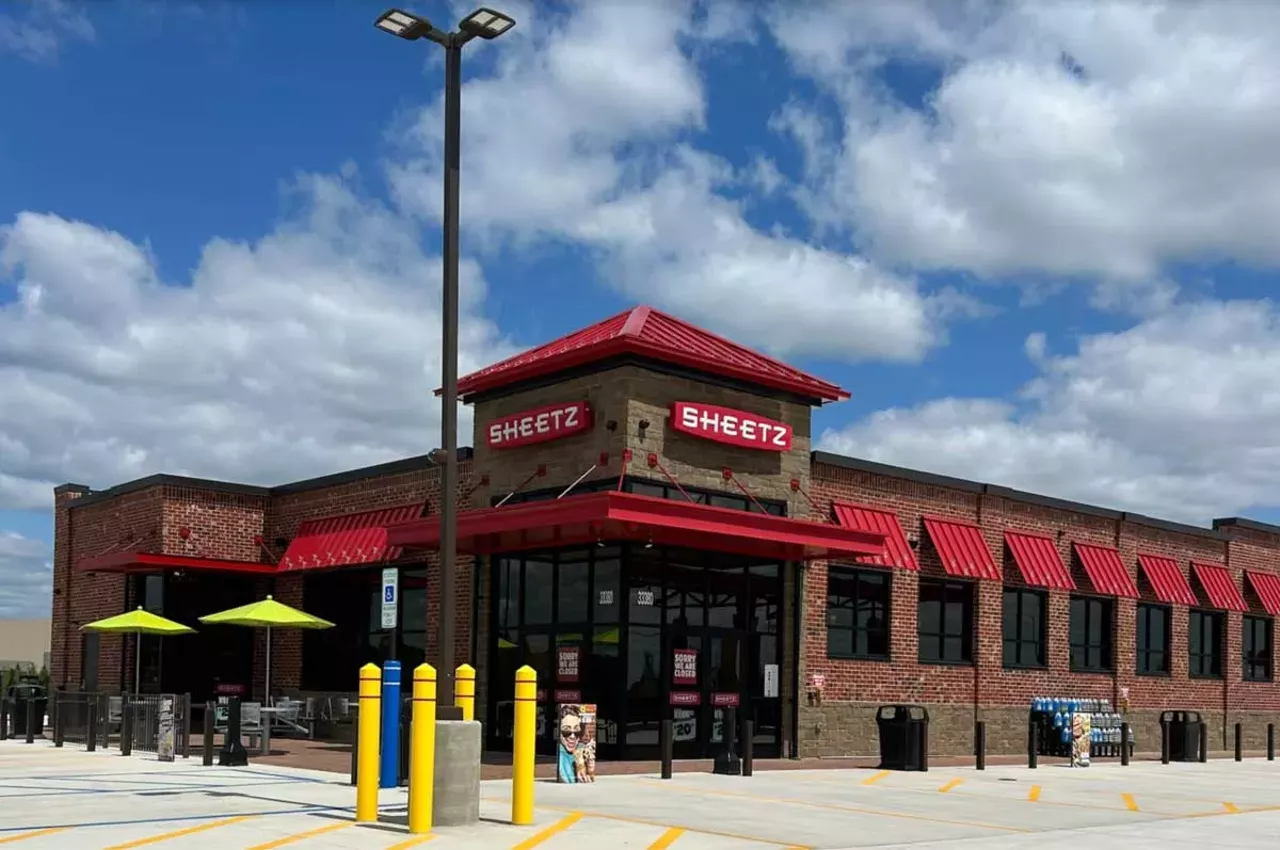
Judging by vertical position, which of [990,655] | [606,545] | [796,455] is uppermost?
[796,455]

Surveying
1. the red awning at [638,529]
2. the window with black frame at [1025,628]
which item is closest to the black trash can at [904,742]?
the red awning at [638,529]

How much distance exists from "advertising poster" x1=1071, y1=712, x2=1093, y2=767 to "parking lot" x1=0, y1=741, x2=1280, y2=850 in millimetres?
4409

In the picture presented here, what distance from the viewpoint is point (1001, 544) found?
3262 cm

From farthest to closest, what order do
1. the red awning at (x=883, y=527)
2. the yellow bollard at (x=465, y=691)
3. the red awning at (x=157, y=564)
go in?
the red awning at (x=157, y=564) → the red awning at (x=883, y=527) → the yellow bollard at (x=465, y=691)

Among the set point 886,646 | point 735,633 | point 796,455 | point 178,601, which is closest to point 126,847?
point 735,633

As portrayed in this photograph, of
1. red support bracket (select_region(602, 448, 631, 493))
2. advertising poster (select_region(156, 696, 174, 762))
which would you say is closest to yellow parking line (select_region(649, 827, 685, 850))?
red support bracket (select_region(602, 448, 631, 493))

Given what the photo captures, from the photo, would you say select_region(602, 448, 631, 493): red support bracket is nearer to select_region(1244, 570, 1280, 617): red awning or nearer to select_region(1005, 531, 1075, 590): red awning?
select_region(1005, 531, 1075, 590): red awning

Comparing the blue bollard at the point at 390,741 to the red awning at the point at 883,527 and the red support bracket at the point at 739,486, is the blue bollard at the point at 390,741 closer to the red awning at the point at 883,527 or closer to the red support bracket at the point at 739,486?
the red support bracket at the point at 739,486

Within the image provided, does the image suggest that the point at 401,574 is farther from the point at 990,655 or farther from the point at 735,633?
the point at 990,655

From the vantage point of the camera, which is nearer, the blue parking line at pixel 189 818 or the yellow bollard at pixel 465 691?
the blue parking line at pixel 189 818

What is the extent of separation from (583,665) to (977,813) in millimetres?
9074

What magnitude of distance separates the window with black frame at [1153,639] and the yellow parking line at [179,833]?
27.1m

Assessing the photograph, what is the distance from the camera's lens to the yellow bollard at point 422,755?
13.8m

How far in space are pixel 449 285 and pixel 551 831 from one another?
5465mm
